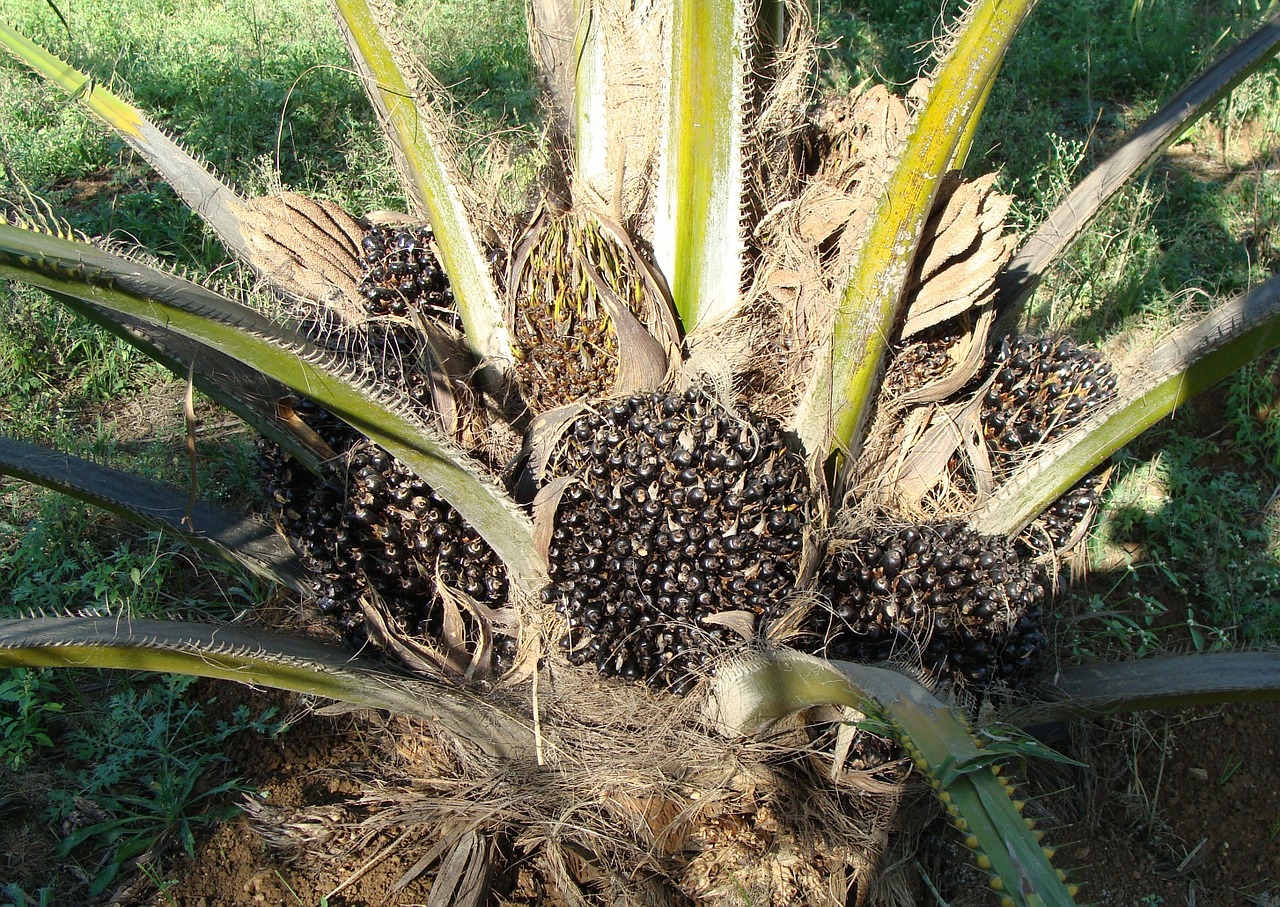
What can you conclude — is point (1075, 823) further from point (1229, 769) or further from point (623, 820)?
point (623, 820)

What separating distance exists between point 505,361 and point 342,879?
1.17m

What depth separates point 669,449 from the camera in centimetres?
182

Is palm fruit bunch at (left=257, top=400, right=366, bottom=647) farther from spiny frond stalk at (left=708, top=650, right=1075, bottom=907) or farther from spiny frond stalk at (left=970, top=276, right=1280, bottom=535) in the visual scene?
spiny frond stalk at (left=970, top=276, right=1280, bottom=535)

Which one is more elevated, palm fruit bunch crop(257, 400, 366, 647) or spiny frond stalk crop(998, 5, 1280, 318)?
spiny frond stalk crop(998, 5, 1280, 318)

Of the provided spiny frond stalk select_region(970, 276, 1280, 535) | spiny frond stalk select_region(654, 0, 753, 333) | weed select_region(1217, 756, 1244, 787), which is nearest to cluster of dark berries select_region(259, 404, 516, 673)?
spiny frond stalk select_region(654, 0, 753, 333)

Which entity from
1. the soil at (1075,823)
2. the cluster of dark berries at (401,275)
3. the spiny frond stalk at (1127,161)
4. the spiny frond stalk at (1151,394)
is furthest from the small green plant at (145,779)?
the spiny frond stalk at (1127,161)

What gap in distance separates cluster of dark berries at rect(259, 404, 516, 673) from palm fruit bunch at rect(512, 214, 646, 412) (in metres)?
0.39

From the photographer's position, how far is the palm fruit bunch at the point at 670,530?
1811 millimetres

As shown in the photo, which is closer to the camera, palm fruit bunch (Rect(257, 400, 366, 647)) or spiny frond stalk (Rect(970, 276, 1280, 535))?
spiny frond stalk (Rect(970, 276, 1280, 535))

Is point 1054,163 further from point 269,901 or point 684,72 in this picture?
point 269,901

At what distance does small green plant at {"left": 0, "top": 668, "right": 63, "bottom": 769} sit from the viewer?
2090 mm

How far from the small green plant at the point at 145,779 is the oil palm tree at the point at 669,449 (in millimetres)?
465

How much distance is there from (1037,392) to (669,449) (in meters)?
1.10

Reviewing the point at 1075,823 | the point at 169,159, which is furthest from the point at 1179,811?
the point at 169,159
